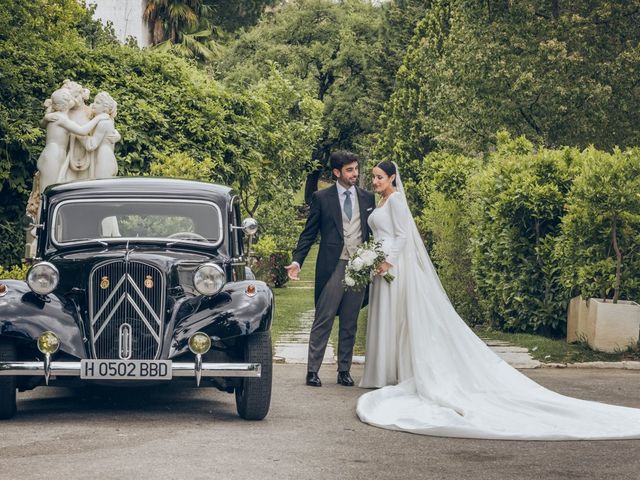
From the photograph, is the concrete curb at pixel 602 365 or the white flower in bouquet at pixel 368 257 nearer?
the white flower in bouquet at pixel 368 257

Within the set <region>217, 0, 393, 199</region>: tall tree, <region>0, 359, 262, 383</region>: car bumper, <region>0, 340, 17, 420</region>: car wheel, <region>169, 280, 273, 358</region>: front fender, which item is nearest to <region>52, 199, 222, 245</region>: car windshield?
<region>169, 280, 273, 358</region>: front fender

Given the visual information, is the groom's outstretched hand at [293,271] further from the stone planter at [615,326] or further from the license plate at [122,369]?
the stone planter at [615,326]

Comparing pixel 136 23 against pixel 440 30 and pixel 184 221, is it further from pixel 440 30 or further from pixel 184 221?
pixel 184 221

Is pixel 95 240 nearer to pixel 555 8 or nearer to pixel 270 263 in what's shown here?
pixel 270 263

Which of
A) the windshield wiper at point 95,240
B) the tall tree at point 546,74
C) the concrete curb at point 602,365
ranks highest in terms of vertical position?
the tall tree at point 546,74

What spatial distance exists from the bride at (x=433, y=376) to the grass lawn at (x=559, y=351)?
2610mm

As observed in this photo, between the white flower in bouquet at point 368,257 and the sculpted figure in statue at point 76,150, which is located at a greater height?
the sculpted figure in statue at point 76,150

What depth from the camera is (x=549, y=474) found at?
7.08 meters

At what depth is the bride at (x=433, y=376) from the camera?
882 cm

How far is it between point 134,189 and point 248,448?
336 centimetres

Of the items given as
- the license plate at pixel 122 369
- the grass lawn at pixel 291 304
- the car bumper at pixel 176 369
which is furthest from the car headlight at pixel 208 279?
the grass lawn at pixel 291 304

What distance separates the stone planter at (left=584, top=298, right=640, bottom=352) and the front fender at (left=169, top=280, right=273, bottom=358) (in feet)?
17.7

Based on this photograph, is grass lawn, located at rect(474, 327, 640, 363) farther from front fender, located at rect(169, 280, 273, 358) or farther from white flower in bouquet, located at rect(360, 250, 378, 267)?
front fender, located at rect(169, 280, 273, 358)

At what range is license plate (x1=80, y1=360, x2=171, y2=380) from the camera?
8625 mm
